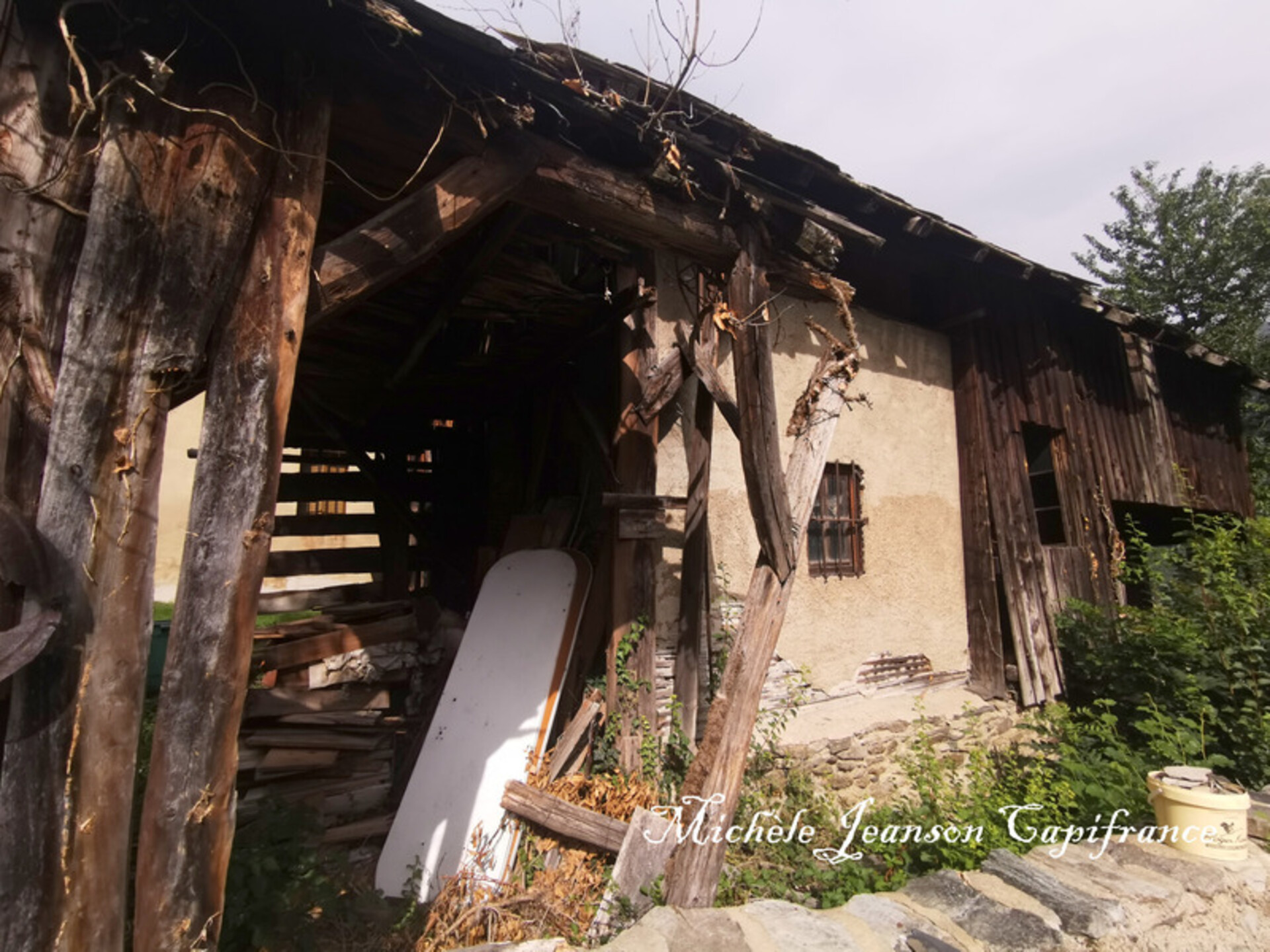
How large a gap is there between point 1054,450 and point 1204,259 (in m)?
8.15

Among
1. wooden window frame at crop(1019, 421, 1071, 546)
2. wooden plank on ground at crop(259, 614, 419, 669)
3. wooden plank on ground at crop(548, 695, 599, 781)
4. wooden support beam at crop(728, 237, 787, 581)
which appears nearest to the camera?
wooden support beam at crop(728, 237, 787, 581)

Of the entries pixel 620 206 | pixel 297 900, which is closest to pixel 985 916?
pixel 297 900

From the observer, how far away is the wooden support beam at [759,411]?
290 cm

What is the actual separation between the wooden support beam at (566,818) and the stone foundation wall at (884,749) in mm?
1612

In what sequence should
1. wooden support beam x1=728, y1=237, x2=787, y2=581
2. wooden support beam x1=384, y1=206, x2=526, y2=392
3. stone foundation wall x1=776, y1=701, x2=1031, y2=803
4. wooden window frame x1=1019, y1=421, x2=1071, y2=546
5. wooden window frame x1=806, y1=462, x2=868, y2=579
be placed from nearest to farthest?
wooden support beam x1=728, y1=237, x2=787, y2=581, wooden support beam x1=384, y1=206, x2=526, y2=392, stone foundation wall x1=776, y1=701, x2=1031, y2=803, wooden window frame x1=806, y1=462, x2=868, y2=579, wooden window frame x1=1019, y1=421, x2=1071, y2=546

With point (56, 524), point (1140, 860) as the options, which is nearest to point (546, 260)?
point (56, 524)

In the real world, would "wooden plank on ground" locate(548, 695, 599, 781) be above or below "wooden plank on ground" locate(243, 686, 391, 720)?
below

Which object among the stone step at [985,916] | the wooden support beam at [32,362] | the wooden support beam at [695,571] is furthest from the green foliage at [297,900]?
the stone step at [985,916]

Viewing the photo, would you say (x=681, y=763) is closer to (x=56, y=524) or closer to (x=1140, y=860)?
(x=1140, y=860)

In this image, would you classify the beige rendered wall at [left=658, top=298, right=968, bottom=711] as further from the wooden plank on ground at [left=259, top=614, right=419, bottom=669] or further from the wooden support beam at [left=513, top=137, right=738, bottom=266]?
the wooden plank on ground at [left=259, top=614, right=419, bottom=669]

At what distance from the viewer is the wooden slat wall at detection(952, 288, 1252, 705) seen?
599 cm

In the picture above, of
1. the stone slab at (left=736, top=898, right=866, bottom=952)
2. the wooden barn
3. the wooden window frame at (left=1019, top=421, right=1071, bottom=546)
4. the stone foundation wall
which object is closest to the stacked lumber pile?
the wooden barn

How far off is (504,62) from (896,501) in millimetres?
4735

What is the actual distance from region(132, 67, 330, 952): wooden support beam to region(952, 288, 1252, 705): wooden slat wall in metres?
6.01
